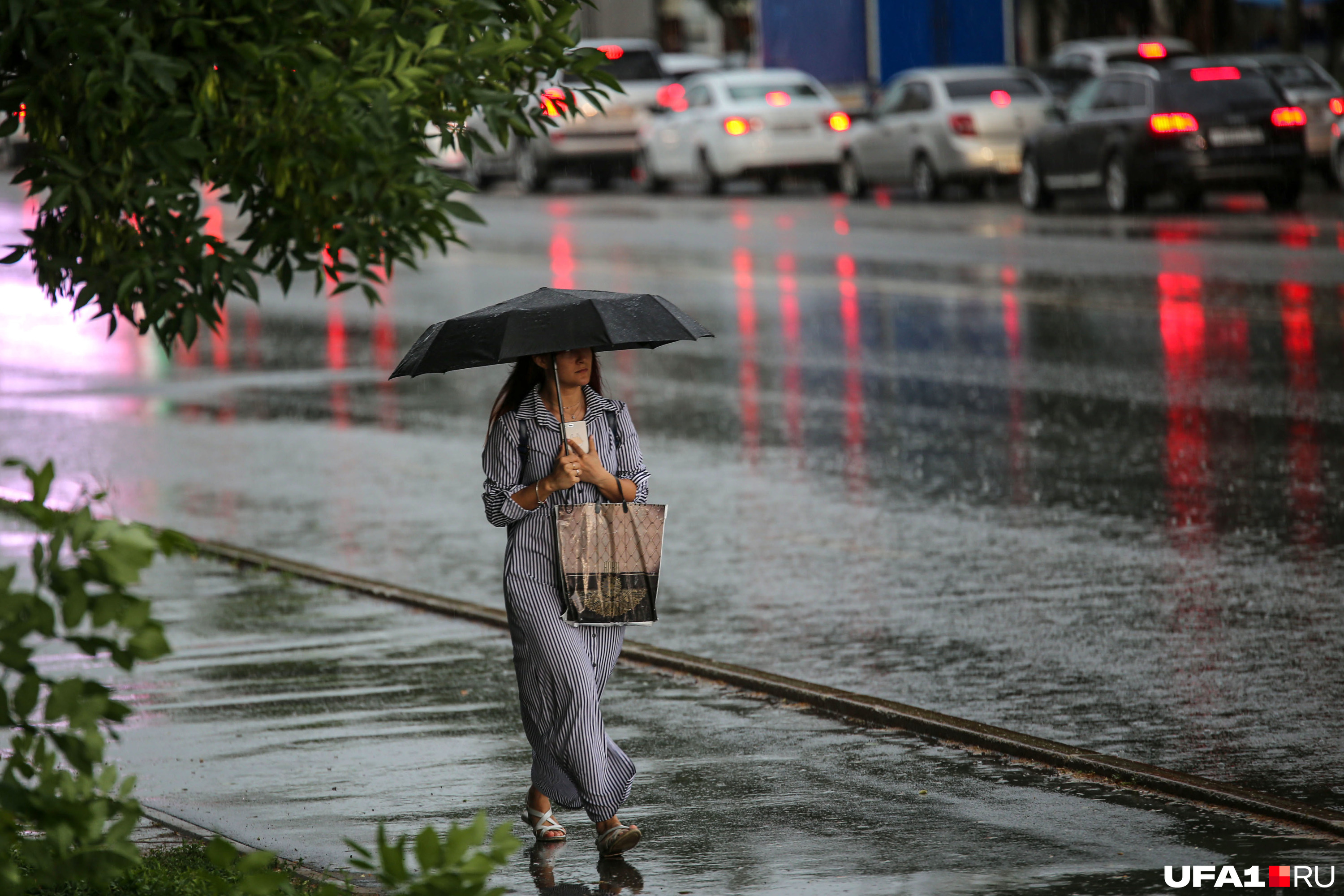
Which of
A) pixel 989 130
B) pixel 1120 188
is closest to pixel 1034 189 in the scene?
pixel 1120 188

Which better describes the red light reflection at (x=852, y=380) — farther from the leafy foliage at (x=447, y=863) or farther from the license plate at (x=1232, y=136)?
the leafy foliage at (x=447, y=863)

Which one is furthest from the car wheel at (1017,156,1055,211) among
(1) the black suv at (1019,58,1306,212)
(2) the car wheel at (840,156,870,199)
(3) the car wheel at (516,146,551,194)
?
(3) the car wheel at (516,146,551,194)

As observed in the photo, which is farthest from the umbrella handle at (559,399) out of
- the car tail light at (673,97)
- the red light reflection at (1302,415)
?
the car tail light at (673,97)

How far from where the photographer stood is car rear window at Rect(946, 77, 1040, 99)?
2964 centimetres

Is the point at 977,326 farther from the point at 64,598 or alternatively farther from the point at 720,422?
the point at 64,598

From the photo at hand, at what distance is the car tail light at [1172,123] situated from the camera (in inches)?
946

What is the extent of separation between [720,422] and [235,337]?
7.49 meters

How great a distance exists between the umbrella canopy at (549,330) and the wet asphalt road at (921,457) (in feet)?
4.21

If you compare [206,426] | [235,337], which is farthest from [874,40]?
[206,426]

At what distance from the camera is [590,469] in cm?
545

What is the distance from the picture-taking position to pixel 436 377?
637 inches

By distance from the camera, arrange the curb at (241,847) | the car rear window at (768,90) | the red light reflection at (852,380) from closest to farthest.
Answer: the curb at (241,847)
the red light reflection at (852,380)
the car rear window at (768,90)

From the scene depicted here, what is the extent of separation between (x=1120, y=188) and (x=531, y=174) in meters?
13.1

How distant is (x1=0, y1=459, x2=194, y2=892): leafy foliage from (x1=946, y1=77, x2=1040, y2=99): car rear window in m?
27.4
